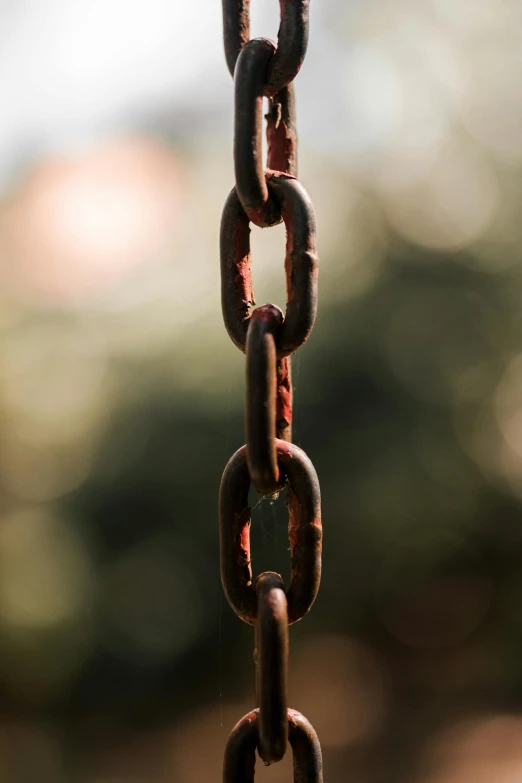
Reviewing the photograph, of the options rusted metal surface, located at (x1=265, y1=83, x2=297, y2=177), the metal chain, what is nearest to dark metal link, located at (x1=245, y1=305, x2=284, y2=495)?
the metal chain

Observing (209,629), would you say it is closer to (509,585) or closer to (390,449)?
(390,449)

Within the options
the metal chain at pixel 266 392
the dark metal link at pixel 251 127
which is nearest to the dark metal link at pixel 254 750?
the metal chain at pixel 266 392

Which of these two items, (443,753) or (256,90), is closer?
(256,90)

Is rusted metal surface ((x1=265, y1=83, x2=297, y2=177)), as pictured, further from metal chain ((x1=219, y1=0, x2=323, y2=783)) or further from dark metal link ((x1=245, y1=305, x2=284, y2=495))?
dark metal link ((x1=245, y1=305, x2=284, y2=495))

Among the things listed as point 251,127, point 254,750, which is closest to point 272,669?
point 254,750

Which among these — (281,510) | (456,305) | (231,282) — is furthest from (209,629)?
(231,282)

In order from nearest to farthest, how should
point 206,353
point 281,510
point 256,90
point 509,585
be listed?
point 256,90, point 281,510, point 206,353, point 509,585
